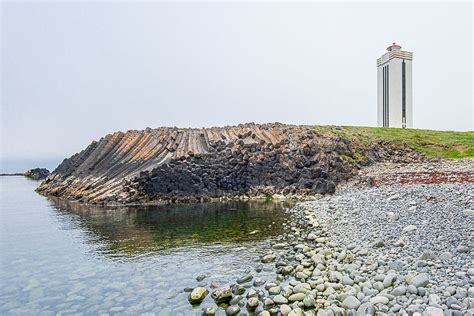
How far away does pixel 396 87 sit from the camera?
5622cm

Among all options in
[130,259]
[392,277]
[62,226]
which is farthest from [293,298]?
[62,226]

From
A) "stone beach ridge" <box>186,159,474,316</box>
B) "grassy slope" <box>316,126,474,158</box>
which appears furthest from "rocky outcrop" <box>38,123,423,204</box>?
"stone beach ridge" <box>186,159,474,316</box>

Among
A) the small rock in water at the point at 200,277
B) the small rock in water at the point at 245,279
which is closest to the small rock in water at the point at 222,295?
the small rock in water at the point at 245,279

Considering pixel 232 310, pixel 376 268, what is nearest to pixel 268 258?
pixel 376 268

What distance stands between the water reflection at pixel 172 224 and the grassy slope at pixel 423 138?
2237 centimetres

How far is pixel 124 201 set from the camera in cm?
2856

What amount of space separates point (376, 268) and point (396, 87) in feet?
178

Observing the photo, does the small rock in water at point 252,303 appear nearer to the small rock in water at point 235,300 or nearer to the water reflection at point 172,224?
the small rock in water at point 235,300

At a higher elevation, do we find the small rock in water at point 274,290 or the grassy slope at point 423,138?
the grassy slope at point 423,138

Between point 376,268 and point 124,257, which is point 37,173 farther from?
point 376,268

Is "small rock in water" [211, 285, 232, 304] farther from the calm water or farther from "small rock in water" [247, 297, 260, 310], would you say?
"small rock in water" [247, 297, 260, 310]

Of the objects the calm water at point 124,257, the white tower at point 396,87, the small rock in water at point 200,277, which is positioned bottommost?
the calm water at point 124,257

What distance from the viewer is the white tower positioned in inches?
2201

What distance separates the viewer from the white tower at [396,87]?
183ft
